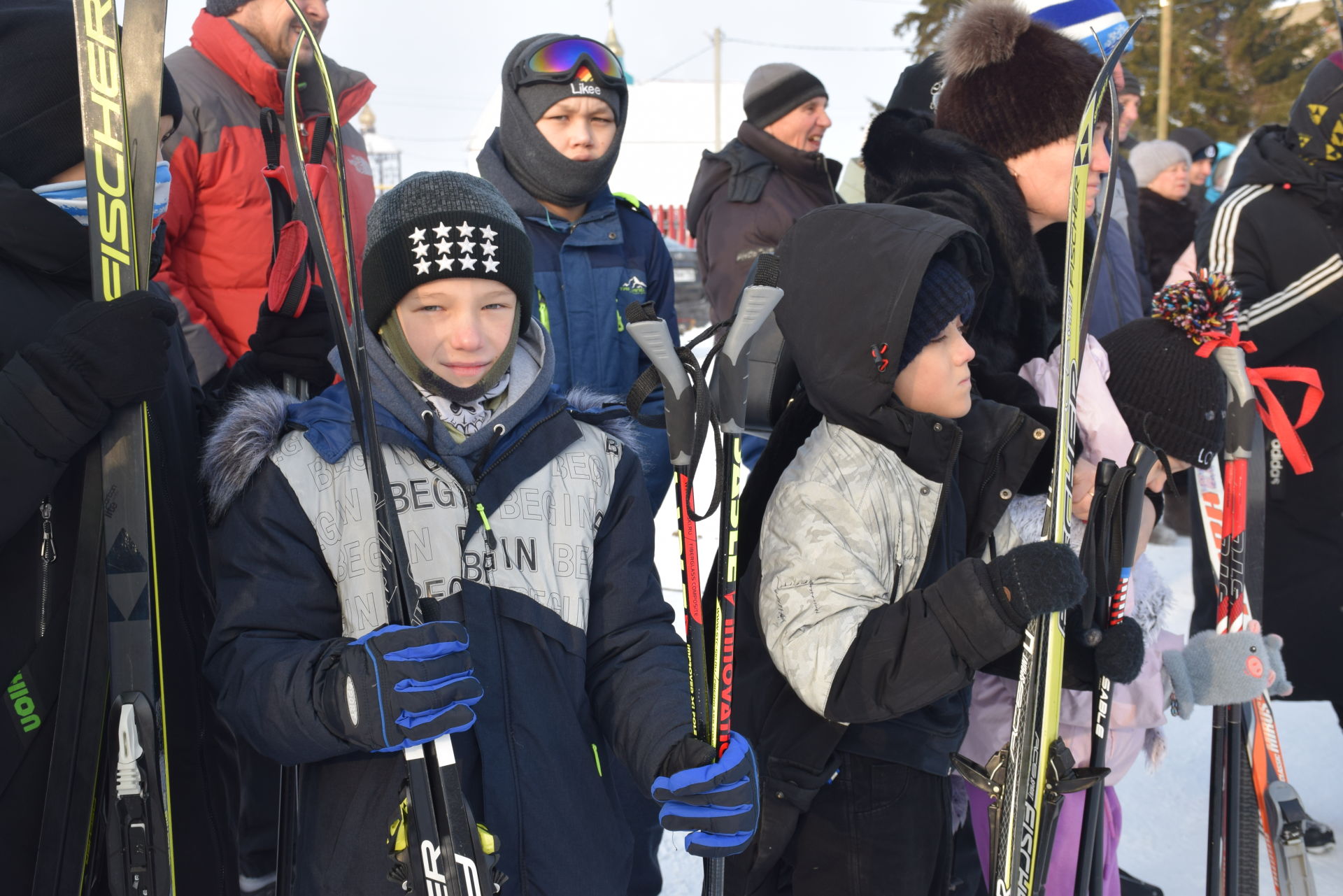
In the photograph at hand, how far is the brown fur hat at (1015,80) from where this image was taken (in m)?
2.45

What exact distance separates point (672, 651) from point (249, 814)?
1170 millimetres

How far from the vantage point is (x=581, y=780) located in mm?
1622

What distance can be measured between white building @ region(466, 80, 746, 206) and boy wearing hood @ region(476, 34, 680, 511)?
A: 29.7 m

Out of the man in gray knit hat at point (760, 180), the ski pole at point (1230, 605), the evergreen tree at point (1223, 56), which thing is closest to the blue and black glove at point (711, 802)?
the ski pole at point (1230, 605)

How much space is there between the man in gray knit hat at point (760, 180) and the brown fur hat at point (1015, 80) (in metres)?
1.30

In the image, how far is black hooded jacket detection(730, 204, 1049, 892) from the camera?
161 cm

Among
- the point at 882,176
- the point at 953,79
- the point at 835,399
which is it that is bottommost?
the point at 835,399

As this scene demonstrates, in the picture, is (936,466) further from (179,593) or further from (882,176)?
(179,593)

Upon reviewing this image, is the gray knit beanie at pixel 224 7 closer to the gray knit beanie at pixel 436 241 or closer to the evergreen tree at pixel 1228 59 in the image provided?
the gray knit beanie at pixel 436 241

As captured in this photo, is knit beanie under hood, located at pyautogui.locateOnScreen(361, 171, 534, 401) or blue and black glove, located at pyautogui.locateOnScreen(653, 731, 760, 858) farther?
knit beanie under hood, located at pyautogui.locateOnScreen(361, 171, 534, 401)

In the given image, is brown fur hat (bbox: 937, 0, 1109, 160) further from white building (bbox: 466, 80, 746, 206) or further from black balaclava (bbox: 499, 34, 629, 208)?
white building (bbox: 466, 80, 746, 206)

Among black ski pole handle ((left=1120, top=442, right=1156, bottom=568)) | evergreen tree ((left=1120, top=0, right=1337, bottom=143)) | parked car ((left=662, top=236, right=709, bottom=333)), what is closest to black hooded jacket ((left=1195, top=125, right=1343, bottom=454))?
black ski pole handle ((left=1120, top=442, right=1156, bottom=568))

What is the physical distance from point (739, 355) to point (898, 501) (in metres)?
0.55

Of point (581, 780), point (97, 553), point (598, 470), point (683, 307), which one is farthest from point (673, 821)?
point (683, 307)
